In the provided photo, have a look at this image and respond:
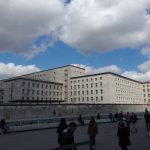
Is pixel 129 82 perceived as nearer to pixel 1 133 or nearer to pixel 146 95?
pixel 146 95

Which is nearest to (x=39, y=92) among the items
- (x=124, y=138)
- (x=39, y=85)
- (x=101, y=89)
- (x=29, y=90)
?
(x=39, y=85)

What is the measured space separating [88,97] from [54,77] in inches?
945

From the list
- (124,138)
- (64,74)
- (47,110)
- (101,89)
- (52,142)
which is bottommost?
(52,142)

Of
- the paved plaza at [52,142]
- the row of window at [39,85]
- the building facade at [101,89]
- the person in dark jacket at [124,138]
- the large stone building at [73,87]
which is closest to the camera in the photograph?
the person in dark jacket at [124,138]

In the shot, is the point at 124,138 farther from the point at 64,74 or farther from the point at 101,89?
the point at 64,74

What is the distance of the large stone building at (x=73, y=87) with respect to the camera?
99812mm

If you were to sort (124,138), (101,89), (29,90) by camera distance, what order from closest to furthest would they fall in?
(124,138)
(29,90)
(101,89)

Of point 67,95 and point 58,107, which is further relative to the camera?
point 67,95

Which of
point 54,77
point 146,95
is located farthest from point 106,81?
point 146,95

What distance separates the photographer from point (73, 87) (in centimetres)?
Answer: 11706

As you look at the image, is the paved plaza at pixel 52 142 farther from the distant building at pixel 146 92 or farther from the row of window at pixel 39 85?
the distant building at pixel 146 92

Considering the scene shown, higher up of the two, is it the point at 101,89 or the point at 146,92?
the point at 101,89

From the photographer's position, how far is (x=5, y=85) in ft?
349

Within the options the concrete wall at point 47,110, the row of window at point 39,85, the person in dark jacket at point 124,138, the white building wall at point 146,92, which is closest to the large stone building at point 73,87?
the row of window at point 39,85
